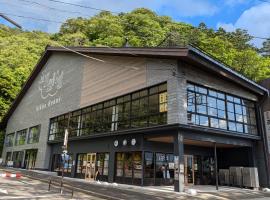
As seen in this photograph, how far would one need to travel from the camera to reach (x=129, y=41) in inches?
1789

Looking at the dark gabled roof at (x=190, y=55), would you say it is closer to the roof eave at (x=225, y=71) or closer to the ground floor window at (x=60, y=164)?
the roof eave at (x=225, y=71)

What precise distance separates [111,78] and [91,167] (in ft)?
24.1

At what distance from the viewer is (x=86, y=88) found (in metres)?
23.9

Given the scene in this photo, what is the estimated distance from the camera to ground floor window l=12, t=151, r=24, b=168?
34.1m

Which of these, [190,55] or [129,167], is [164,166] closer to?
[129,167]

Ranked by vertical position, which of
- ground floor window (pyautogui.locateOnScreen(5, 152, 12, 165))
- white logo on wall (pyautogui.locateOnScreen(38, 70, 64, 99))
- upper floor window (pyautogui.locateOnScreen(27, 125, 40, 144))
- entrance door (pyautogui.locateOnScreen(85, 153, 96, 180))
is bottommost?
entrance door (pyautogui.locateOnScreen(85, 153, 96, 180))

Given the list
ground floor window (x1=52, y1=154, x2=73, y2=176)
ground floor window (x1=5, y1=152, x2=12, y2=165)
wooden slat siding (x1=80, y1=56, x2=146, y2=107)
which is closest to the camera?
wooden slat siding (x1=80, y1=56, x2=146, y2=107)

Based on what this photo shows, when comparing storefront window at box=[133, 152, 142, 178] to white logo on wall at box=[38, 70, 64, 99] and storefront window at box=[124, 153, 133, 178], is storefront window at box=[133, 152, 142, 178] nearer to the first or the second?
storefront window at box=[124, 153, 133, 178]

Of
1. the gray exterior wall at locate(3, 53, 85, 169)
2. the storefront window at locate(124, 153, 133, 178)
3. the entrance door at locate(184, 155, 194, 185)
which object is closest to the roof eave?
the entrance door at locate(184, 155, 194, 185)

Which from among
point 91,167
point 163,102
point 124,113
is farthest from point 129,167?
point 163,102

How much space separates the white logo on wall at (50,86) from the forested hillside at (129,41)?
906cm

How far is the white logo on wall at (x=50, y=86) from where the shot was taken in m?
28.9

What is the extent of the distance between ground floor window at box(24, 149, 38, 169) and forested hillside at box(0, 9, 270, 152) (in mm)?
15134

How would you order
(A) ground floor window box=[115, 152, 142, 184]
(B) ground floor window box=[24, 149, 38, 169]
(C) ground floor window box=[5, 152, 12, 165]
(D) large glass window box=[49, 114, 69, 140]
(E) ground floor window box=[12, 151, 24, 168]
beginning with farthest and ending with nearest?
1. (C) ground floor window box=[5, 152, 12, 165]
2. (E) ground floor window box=[12, 151, 24, 168]
3. (B) ground floor window box=[24, 149, 38, 169]
4. (D) large glass window box=[49, 114, 69, 140]
5. (A) ground floor window box=[115, 152, 142, 184]
